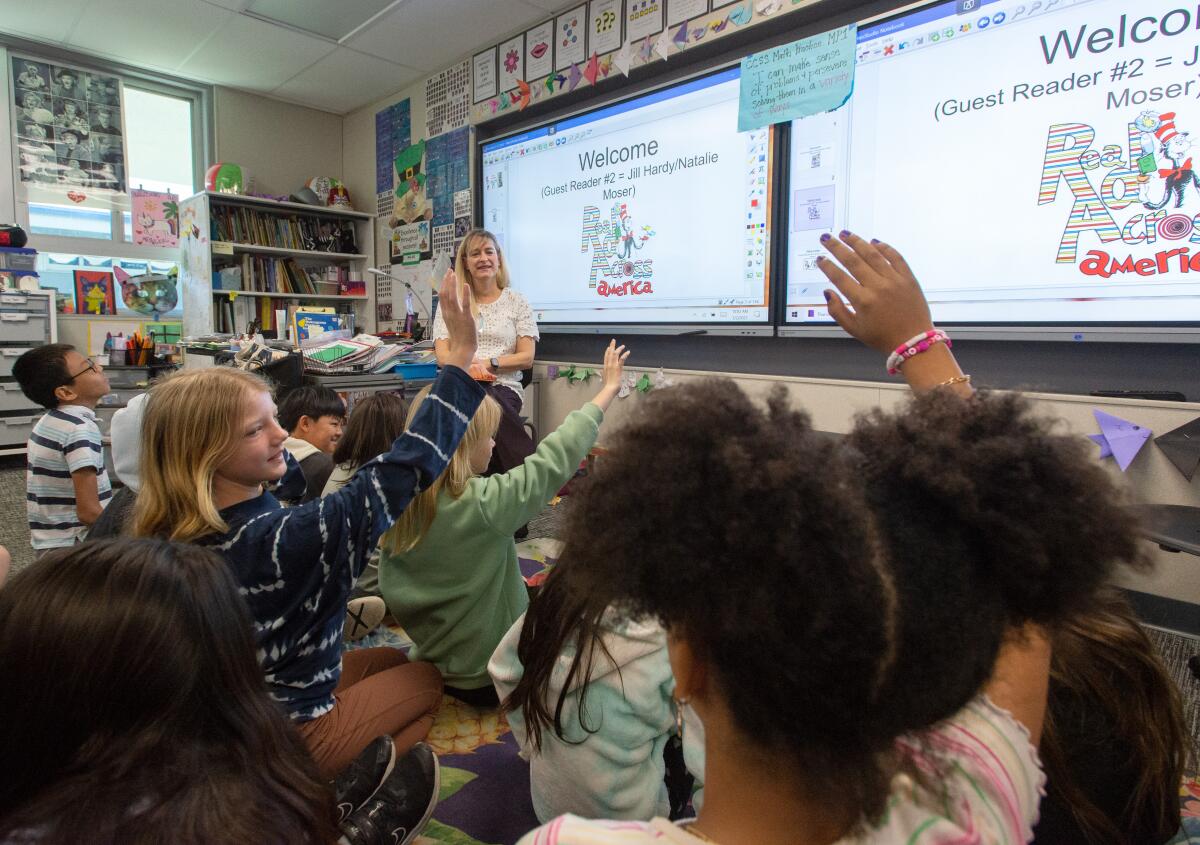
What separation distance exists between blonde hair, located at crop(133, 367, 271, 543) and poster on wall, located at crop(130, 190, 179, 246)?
456 cm

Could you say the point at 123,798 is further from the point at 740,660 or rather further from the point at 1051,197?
the point at 1051,197

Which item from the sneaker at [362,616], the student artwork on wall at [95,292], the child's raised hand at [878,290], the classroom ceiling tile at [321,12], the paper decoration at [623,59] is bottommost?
the sneaker at [362,616]

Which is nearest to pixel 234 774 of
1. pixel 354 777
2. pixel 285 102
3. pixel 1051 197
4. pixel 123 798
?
pixel 123 798

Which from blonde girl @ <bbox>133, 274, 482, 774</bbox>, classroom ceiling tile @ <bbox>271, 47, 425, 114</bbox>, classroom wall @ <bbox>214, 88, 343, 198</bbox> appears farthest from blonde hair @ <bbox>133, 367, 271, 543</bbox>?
classroom wall @ <bbox>214, 88, 343, 198</bbox>

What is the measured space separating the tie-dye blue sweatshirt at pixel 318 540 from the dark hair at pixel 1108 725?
0.79m

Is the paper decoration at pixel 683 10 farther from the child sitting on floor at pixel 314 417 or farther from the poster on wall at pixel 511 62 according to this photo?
the child sitting on floor at pixel 314 417

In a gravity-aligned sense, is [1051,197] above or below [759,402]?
above

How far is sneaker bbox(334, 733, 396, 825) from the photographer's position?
1.07 meters

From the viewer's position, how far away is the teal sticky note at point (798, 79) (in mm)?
2418

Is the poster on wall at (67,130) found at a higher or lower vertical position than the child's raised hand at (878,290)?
higher

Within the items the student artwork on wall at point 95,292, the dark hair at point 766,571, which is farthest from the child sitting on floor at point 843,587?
the student artwork on wall at point 95,292

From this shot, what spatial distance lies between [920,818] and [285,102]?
5.81m

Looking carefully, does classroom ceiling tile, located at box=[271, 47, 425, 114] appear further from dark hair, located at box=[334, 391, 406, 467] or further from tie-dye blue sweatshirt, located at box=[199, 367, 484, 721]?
tie-dye blue sweatshirt, located at box=[199, 367, 484, 721]

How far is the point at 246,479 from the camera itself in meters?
1.11
